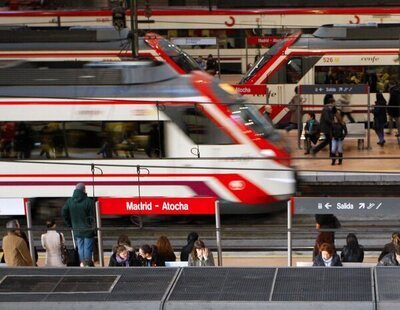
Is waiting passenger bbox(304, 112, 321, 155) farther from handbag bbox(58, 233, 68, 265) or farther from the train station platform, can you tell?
the train station platform

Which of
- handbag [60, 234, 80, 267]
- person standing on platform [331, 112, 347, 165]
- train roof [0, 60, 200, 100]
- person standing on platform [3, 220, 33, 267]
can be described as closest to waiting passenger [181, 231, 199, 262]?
handbag [60, 234, 80, 267]

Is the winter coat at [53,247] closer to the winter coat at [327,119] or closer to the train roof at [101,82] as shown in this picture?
the train roof at [101,82]

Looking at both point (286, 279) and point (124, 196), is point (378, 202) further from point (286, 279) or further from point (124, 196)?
point (124, 196)

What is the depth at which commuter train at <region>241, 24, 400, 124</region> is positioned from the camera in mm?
26234

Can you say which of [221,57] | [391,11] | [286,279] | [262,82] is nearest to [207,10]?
[221,57]

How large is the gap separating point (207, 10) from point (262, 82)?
872 cm

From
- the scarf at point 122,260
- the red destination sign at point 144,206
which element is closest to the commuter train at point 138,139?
the red destination sign at point 144,206

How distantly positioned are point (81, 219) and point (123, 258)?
9.82ft

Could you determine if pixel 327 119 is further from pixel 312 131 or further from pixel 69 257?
pixel 69 257

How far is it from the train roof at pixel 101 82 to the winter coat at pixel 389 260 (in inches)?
243

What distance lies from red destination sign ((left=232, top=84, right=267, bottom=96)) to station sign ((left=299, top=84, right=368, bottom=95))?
A: 0.96 metres

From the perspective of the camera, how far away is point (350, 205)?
44.7ft

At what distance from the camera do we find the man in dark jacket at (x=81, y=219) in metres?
15.4

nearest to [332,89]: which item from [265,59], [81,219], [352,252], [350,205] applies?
[265,59]
